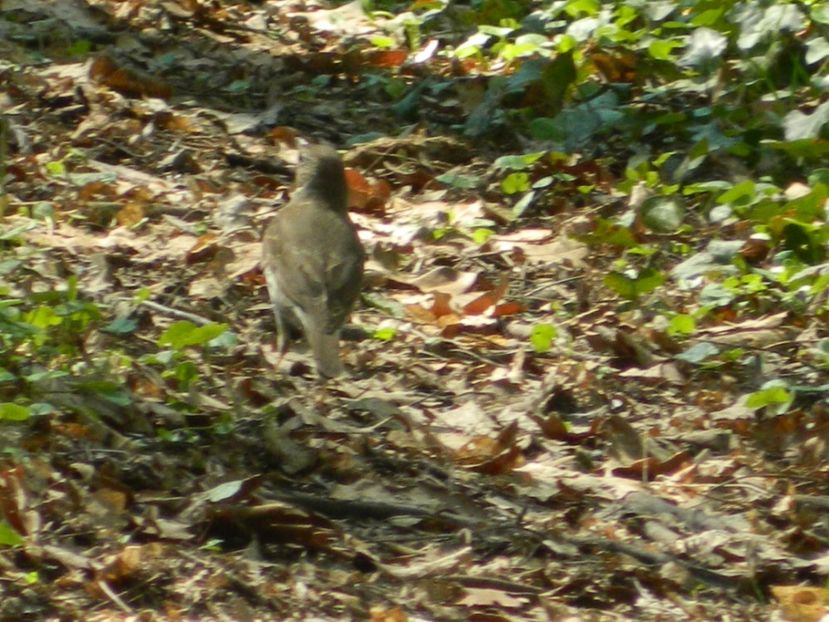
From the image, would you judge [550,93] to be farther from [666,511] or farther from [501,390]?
[666,511]

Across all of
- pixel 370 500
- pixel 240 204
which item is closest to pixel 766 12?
pixel 240 204

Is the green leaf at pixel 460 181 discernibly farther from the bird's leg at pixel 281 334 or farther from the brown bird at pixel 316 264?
the bird's leg at pixel 281 334

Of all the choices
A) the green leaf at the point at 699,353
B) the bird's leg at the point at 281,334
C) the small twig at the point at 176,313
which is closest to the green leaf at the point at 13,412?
the small twig at the point at 176,313

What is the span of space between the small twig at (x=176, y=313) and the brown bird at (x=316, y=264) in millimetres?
321

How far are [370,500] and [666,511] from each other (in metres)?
1.04

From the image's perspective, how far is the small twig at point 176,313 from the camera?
611 centimetres

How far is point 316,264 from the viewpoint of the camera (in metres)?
6.21

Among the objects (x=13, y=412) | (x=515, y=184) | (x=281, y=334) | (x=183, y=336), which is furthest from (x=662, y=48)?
(x=13, y=412)

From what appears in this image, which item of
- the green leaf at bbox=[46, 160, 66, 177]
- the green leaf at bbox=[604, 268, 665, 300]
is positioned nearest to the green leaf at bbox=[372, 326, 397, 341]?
the green leaf at bbox=[604, 268, 665, 300]

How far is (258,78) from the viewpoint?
916 centimetres

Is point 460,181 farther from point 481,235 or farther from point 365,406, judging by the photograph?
point 365,406

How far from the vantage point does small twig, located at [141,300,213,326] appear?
6.11 m

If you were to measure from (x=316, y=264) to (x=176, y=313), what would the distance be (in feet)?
2.02

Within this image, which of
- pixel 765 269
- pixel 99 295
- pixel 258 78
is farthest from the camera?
pixel 258 78
